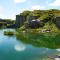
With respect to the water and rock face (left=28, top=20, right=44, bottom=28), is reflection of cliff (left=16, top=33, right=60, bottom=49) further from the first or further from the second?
rock face (left=28, top=20, right=44, bottom=28)

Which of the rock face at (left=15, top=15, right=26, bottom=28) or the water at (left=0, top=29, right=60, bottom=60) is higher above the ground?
the rock face at (left=15, top=15, right=26, bottom=28)

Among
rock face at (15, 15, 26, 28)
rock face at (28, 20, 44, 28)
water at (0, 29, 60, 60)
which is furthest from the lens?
rock face at (15, 15, 26, 28)

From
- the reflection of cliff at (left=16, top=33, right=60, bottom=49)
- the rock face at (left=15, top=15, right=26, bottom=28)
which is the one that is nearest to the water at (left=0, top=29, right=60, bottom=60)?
Answer: the reflection of cliff at (left=16, top=33, right=60, bottom=49)

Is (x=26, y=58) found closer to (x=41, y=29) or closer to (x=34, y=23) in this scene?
(x=41, y=29)

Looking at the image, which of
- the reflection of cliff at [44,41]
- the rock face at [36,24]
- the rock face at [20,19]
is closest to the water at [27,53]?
the reflection of cliff at [44,41]

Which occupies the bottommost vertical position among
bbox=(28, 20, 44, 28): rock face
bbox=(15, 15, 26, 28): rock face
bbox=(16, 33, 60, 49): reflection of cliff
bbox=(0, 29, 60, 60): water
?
bbox=(0, 29, 60, 60): water

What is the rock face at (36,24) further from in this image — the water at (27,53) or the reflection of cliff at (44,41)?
the water at (27,53)

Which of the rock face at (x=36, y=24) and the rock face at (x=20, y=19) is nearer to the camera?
the rock face at (x=36, y=24)

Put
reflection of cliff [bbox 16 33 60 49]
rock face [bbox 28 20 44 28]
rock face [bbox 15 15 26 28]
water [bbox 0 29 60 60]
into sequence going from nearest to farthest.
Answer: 1. water [bbox 0 29 60 60]
2. reflection of cliff [bbox 16 33 60 49]
3. rock face [bbox 28 20 44 28]
4. rock face [bbox 15 15 26 28]

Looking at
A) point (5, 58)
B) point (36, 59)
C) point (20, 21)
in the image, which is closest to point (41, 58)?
point (36, 59)

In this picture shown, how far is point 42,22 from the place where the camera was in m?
104

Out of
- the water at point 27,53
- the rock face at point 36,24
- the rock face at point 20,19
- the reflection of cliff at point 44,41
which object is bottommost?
the water at point 27,53

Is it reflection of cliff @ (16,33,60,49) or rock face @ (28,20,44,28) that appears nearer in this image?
reflection of cliff @ (16,33,60,49)

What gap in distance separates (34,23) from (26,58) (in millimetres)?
71837
